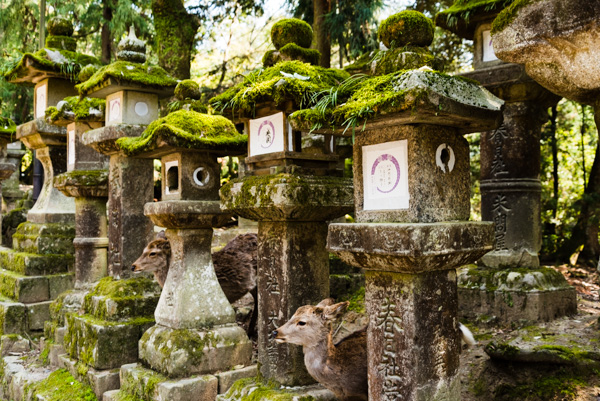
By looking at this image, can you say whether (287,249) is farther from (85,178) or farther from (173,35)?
(173,35)

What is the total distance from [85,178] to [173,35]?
5072mm

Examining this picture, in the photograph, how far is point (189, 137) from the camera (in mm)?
4754

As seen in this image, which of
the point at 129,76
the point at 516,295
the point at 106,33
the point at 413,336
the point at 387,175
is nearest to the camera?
the point at 413,336

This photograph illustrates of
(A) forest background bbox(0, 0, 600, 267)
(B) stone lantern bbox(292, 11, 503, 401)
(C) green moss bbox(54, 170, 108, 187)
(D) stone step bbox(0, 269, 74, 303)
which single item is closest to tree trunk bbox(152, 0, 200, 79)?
(A) forest background bbox(0, 0, 600, 267)

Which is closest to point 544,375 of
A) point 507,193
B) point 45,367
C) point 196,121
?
point 507,193

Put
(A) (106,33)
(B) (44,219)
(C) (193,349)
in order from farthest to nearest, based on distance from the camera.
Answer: (A) (106,33)
(B) (44,219)
(C) (193,349)

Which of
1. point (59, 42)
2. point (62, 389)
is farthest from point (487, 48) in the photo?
point (59, 42)

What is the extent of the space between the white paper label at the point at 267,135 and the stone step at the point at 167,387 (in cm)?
201

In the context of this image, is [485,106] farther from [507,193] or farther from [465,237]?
[507,193]

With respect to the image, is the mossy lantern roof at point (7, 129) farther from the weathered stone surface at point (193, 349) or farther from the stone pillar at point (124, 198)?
the weathered stone surface at point (193, 349)

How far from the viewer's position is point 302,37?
4.50 metres

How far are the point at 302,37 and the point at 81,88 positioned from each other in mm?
3188

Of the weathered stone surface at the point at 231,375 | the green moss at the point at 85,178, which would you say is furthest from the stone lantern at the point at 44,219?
the weathered stone surface at the point at 231,375

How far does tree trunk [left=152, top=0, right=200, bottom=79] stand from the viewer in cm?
1067
